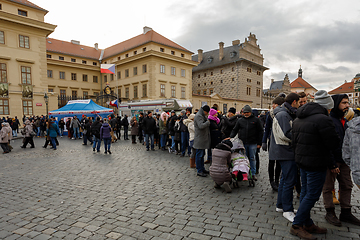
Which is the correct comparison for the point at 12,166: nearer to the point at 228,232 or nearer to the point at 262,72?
the point at 228,232

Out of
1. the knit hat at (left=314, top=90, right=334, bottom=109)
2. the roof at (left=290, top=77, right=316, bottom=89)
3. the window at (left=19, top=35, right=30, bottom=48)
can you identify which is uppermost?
the roof at (left=290, top=77, right=316, bottom=89)

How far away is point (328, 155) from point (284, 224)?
144 cm

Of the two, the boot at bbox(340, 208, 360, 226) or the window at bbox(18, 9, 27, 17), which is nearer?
the boot at bbox(340, 208, 360, 226)

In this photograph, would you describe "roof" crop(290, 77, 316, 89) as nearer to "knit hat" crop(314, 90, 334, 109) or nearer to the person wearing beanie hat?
the person wearing beanie hat

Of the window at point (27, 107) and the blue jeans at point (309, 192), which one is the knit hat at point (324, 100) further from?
the window at point (27, 107)

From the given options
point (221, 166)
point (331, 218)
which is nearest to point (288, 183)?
point (331, 218)

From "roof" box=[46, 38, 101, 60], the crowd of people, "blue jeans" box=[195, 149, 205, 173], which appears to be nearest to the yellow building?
"roof" box=[46, 38, 101, 60]

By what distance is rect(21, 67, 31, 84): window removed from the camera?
29.7 meters

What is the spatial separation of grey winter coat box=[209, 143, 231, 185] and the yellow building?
3211 centimetres

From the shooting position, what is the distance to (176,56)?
41125mm

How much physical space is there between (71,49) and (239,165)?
5341 cm

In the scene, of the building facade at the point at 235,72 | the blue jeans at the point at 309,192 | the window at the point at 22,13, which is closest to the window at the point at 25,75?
the window at the point at 22,13

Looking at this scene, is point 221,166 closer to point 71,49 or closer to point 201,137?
point 201,137

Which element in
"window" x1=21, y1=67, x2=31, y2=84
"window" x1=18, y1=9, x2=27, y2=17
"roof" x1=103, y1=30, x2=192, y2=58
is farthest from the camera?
"roof" x1=103, y1=30, x2=192, y2=58
